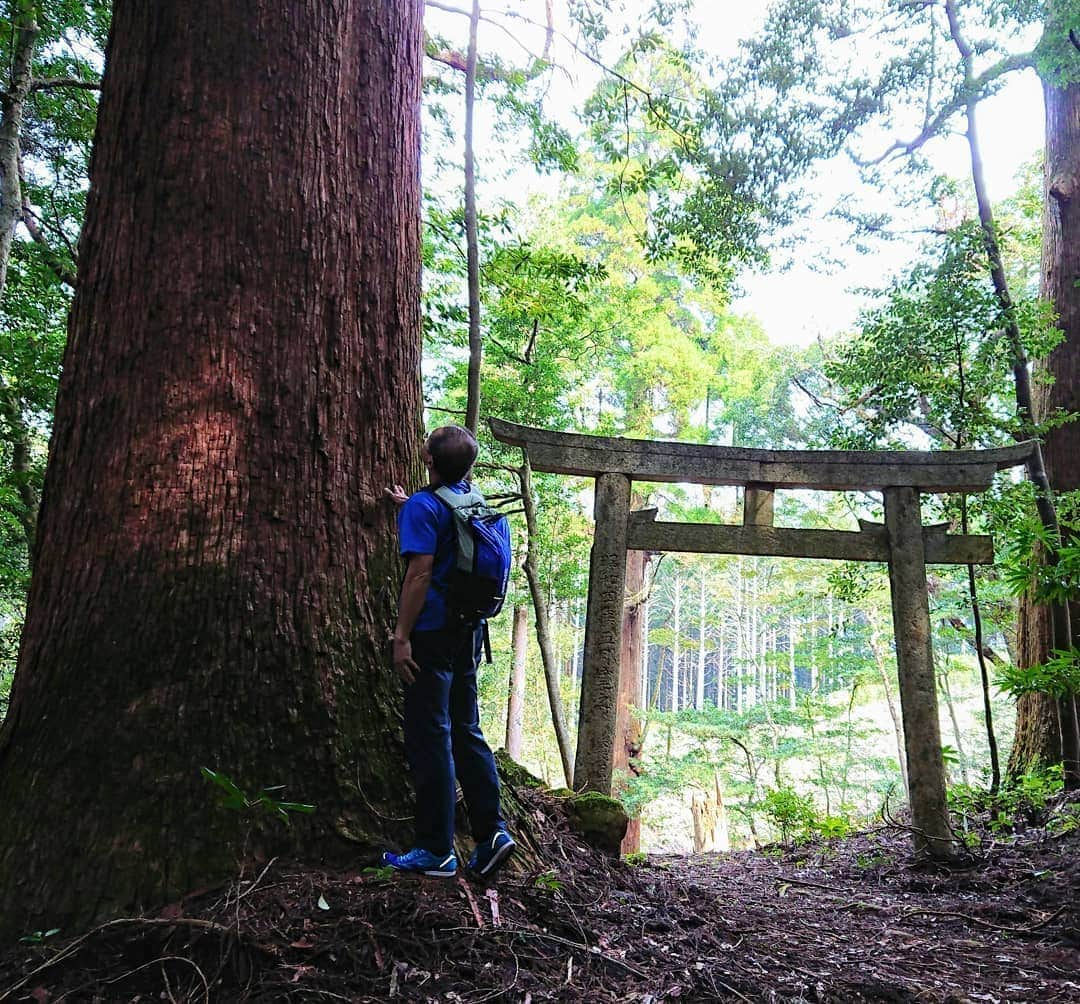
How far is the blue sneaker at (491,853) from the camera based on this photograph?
8.33 ft

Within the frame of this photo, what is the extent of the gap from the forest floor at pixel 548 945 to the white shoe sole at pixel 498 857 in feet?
0.19

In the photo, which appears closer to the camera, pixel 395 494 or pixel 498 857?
pixel 498 857

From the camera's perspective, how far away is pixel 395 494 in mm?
2820

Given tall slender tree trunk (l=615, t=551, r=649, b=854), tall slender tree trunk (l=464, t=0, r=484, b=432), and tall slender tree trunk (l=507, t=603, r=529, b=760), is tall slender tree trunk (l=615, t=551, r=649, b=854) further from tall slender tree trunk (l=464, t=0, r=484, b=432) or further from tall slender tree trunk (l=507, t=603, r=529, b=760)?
tall slender tree trunk (l=464, t=0, r=484, b=432)

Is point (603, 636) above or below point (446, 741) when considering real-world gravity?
above

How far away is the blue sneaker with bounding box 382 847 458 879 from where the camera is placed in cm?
234

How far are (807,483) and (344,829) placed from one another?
4906 millimetres

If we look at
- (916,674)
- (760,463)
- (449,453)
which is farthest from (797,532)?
(449,453)

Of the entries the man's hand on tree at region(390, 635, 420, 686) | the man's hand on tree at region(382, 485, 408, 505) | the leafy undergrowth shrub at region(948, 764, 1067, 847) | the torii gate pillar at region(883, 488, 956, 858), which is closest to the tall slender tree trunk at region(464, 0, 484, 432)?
the man's hand on tree at region(382, 485, 408, 505)

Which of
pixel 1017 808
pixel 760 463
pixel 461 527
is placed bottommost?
pixel 1017 808

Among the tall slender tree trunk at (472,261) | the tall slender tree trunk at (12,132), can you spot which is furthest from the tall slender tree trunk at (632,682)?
the tall slender tree trunk at (12,132)

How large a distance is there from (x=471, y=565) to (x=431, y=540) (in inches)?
6.5

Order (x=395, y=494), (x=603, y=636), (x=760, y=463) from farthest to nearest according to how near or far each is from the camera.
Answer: (x=760, y=463) → (x=603, y=636) → (x=395, y=494)

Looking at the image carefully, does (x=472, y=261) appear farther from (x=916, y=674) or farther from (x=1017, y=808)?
(x=1017, y=808)
